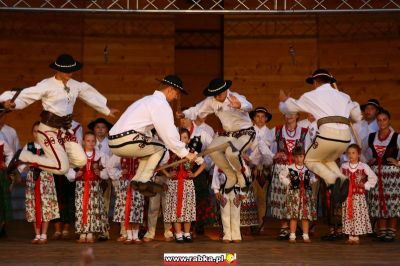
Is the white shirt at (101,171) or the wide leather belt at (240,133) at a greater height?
the wide leather belt at (240,133)

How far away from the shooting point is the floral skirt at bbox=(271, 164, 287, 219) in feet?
33.9

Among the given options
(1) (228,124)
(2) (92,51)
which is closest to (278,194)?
(1) (228,124)

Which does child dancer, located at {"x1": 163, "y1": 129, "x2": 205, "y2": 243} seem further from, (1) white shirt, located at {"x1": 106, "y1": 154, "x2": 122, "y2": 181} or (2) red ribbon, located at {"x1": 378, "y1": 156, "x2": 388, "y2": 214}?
(2) red ribbon, located at {"x1": 378, "y1": 156, "x2": 388, "y2": 214}

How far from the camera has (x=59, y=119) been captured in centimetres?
939

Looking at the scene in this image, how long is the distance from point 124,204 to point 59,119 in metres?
1.19

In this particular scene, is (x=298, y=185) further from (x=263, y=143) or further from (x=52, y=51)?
(x=52, y=51)

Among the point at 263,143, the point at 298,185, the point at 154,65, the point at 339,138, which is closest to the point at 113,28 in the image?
the point at 154,65

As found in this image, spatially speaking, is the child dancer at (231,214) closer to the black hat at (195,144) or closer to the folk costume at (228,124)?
the folk costume at (228,124)

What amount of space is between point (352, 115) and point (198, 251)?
2.01 metres

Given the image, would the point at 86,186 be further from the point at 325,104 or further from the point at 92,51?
the point at 92,51

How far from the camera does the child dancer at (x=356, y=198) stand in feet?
32.3

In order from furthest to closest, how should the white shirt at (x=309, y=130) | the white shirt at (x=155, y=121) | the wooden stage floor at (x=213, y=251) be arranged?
the white shirt at (x=309, y=130) < the white shirt at (x=155, y=121) < the wooden stage floor at (x=213, y=251)

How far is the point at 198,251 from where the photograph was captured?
9.13 metres

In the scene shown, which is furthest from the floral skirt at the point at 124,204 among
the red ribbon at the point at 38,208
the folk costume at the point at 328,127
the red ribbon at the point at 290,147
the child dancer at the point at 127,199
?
the folk costume at the point at 328,127
